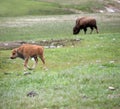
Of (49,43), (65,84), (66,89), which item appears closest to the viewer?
(66,89)

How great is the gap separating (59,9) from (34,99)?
51.9m

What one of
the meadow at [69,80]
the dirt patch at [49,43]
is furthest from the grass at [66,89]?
the dirt patch at [49,43]

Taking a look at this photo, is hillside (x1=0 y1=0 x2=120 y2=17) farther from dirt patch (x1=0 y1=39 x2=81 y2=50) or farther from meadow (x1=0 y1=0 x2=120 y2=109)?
meadow (x1=0 y1=0 x2=120 y2=109)

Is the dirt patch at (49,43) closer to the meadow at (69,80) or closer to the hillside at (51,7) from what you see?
the meadow at (69,80)

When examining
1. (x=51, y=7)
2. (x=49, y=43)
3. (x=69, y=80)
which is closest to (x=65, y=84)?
(x=69, y=80)

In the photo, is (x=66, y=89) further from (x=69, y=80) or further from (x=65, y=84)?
(x=69, y=80)

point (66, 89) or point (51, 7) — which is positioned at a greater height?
point (66, 89)

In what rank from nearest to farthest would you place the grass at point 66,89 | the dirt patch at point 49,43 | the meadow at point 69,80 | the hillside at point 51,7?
the grass at point 66,89, the meadow at point 69,80, the dirt patch at point 49,43, the hillside at point 51,7

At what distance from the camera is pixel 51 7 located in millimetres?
63938

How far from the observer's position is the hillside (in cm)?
6022

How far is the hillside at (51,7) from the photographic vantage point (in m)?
60.2

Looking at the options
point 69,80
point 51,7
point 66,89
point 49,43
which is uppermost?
point 66,89

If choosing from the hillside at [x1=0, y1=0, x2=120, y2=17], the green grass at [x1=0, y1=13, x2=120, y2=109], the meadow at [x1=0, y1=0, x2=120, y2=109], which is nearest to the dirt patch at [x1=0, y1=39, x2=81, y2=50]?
the meadow at [x1=0, y1=0, x2=120, y2=109]

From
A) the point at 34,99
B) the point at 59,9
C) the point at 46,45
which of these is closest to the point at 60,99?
the point at 34,99
